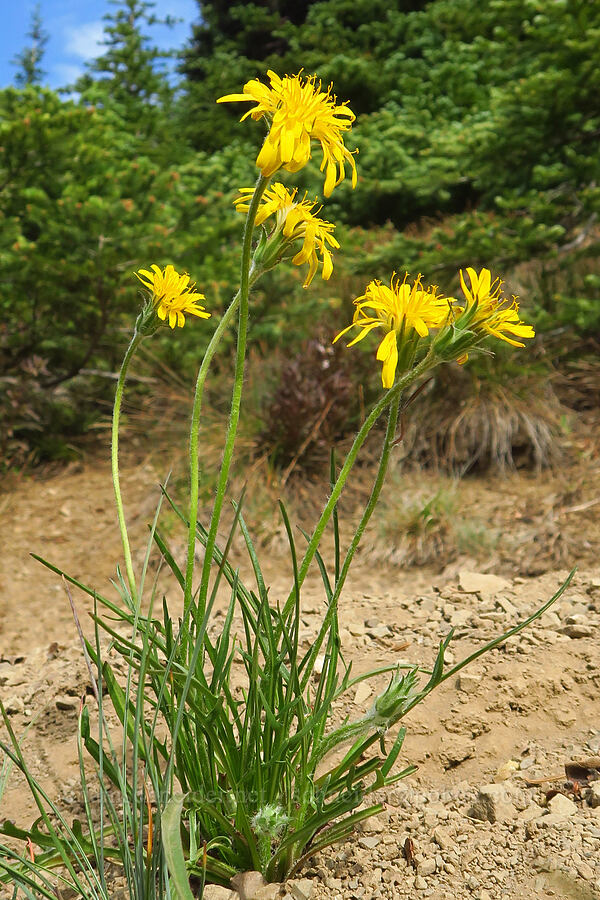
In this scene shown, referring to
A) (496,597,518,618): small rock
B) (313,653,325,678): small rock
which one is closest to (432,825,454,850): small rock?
(313,653,325,678): small rock

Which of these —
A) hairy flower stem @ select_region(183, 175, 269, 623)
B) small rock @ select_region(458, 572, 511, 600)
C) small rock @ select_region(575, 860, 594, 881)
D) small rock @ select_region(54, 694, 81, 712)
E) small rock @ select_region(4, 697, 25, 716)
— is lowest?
small rock @ select_region(4, 697, 25, 716)

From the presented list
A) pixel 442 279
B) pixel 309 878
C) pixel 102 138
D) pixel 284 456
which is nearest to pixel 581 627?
pixel 309 878

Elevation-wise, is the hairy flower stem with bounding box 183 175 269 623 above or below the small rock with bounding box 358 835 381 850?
above

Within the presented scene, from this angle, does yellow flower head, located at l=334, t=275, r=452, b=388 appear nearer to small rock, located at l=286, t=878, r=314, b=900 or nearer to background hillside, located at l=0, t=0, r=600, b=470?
small rock, located at l=286, t=878, r=314, b=900

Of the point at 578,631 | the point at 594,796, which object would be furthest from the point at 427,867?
the point at 578,631

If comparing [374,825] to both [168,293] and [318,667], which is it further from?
[168,293]

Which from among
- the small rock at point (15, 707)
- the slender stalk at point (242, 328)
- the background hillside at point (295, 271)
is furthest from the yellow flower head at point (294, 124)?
the background hillside at point (295, 271)
